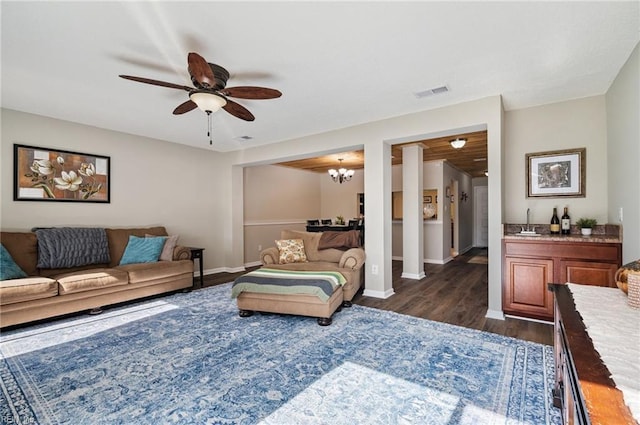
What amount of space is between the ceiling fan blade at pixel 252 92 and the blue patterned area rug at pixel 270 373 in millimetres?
2176

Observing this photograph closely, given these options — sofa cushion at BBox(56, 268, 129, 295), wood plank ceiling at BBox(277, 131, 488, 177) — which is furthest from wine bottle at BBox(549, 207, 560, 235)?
sofa cushion at BBox(56, 268, 129, 295)

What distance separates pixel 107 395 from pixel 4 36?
263 cm

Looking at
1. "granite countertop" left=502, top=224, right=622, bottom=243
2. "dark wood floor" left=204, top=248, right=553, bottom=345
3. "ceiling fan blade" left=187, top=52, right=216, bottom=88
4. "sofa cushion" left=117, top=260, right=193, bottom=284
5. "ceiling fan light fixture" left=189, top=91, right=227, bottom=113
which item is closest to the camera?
"ceiling fan blade" left=187, top=52, right=216, bottom=88

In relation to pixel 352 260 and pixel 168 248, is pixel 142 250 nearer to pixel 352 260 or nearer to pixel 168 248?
pixel 168 248

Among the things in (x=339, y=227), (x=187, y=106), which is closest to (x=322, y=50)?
(x=187, y=106)

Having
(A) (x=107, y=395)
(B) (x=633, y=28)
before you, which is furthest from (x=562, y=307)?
(A) (x=107, y=395)

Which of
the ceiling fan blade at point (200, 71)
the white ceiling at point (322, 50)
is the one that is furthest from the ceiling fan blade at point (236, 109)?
the ceiling fan blade at point (200, 71)

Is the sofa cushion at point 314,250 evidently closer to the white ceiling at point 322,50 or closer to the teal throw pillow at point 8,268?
the white ceiling at point 322,50

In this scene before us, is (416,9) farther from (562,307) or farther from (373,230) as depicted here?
(373,230)

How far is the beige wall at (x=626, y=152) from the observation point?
2316mm

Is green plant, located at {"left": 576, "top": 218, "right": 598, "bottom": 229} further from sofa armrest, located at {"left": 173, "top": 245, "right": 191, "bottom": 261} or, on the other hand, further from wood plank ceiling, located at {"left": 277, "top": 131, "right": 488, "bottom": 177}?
sofa armrest, located at {"left": 173, "top": 245, "right": 191, "bottom": 261}

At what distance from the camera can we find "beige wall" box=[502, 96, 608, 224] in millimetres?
3238

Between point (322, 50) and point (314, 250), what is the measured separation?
2856mm

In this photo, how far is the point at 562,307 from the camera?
1.33 meters
